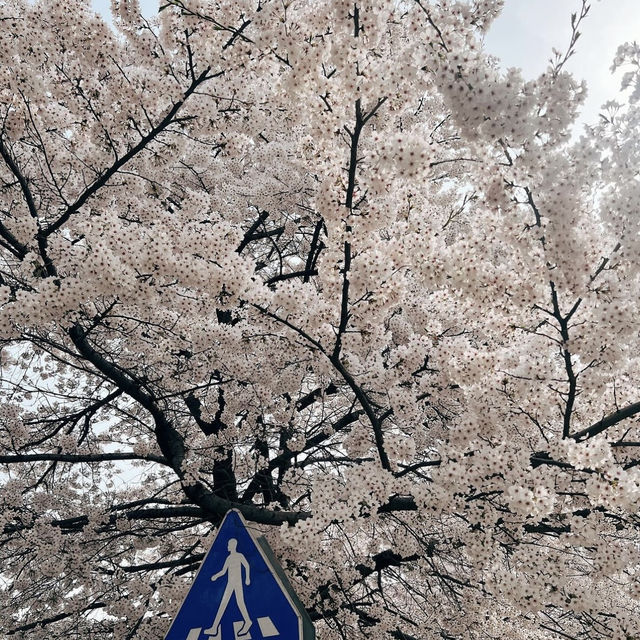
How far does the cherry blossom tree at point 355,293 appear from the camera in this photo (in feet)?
9.42

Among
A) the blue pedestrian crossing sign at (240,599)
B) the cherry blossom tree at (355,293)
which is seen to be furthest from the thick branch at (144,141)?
the blue pedestrian crossing sign at (240,599)

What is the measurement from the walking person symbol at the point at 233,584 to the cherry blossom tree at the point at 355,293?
139 centimetres

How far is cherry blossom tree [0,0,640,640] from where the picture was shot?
2871 millimetres

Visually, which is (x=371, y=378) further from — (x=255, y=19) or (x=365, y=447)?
(x=255, y=19)

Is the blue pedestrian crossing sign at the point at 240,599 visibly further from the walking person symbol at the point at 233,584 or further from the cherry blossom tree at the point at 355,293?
the cherry blossom tree at the point at 355,293

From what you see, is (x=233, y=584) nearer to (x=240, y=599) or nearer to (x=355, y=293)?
(x=240, y=599)

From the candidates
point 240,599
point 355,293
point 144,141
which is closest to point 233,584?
point 240,599

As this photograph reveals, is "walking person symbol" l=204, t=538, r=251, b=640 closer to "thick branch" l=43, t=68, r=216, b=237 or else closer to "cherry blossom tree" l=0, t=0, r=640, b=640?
"cherry blossom tree" l=0, t=0, r=640, b=640

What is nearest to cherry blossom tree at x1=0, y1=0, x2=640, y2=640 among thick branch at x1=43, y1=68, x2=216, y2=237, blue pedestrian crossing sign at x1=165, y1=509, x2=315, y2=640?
thick branch at x1=43, y1=68, x2=216, y2=237

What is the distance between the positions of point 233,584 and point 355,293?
1940 millimetres

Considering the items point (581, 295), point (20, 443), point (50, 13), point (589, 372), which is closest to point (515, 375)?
point (589, 372)

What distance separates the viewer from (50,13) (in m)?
3.89

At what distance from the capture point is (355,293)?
3.46m

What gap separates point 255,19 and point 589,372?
311 centimetres
